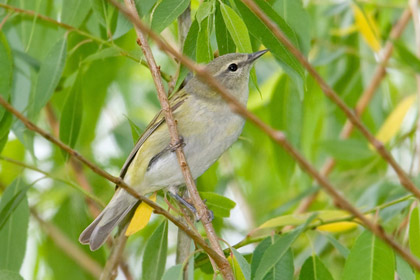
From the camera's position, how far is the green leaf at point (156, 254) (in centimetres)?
281

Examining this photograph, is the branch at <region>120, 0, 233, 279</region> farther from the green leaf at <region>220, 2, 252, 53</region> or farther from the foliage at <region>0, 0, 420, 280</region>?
the green leaf at <region>220, 2, 252, 53</region>

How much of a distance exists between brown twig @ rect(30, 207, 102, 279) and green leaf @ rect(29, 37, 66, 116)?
1.02 metres

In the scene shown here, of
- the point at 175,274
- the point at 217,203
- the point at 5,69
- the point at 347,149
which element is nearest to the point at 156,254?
the point at 217,203

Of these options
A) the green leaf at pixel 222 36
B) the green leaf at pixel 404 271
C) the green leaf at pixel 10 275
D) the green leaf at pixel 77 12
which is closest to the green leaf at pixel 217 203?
the green leaf at pixel 222 36

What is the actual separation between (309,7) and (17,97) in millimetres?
1996

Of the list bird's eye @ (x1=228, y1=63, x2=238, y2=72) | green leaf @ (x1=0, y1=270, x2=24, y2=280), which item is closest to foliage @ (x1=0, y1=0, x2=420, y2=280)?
green leaf @ (x1=0, y1=270, x2=24, y2=280)

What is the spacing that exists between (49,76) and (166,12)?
2.16ft

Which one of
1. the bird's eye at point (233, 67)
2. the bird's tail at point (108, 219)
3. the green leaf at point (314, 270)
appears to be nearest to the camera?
the green leaf at point (314, 270)

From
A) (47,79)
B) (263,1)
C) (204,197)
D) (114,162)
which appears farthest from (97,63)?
(263,1)

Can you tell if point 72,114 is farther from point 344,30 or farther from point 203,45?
point 344,30

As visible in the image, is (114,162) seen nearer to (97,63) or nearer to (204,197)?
(97,63)

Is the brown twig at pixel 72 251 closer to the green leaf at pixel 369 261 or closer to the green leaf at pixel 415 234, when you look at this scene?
the green leaf at pixel 369 261

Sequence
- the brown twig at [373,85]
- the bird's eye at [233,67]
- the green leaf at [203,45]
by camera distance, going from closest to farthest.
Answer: the green leaf at [203,45]
the bird's eye at [233,67]
the brown twig at [373,85]

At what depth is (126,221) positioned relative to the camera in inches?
126
